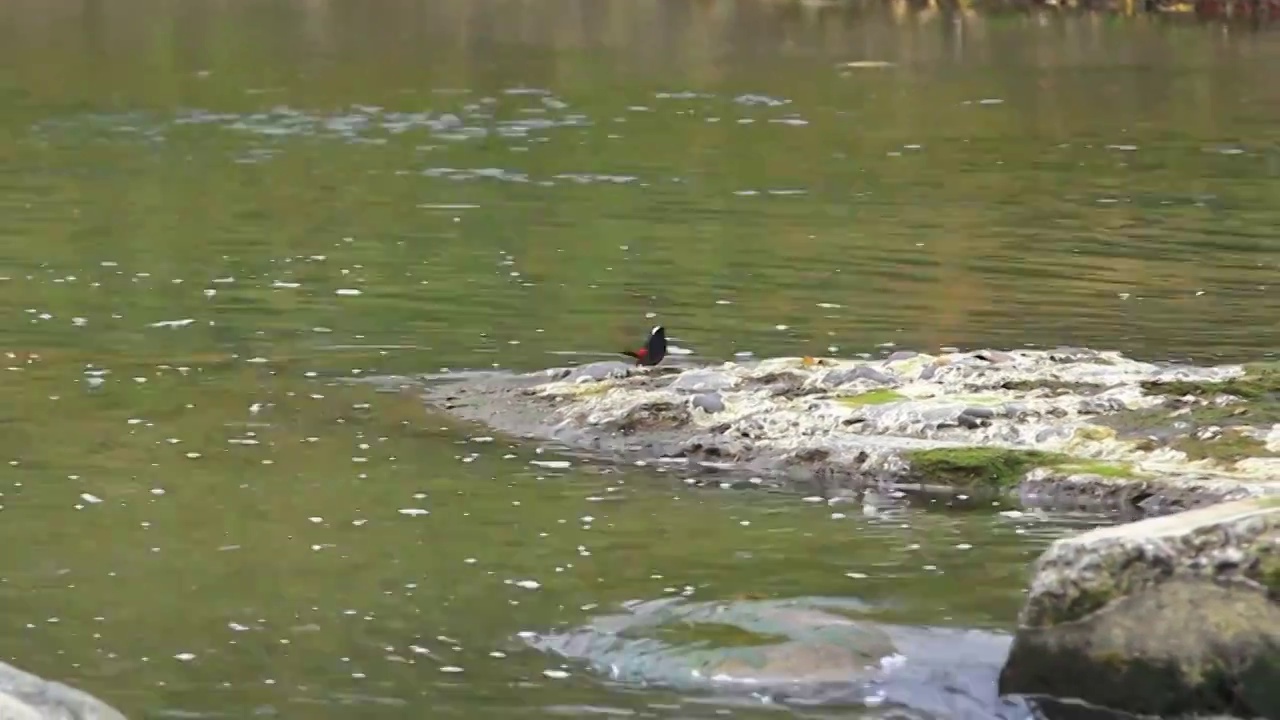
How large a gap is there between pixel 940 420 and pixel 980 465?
3.48 ft

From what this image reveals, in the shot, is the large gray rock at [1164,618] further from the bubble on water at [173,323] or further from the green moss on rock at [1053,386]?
the bubble on water at [173,323]

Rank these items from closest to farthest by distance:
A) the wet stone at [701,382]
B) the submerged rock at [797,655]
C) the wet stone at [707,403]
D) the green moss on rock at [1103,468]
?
the submerged rock at [797,655] < the green moss on rock at [1103,468] < the wet stone at [707,403] < the wet stone at [701,382]

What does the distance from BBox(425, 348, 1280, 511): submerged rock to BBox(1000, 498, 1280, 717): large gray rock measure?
13.3ft

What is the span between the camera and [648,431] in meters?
18.5

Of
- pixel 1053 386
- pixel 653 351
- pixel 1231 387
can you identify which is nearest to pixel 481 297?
pixel 653 351

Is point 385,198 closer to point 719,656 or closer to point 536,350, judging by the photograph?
point 536,350

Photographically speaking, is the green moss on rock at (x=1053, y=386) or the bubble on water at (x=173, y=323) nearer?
the green moss on rock at (x=1053, y=386)

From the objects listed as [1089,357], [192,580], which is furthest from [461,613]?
[1089,357]

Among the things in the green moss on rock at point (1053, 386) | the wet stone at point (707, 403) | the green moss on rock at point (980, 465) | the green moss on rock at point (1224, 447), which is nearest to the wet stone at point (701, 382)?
the wet stone at point (707, 403)

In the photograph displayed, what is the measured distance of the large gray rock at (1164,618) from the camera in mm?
11242

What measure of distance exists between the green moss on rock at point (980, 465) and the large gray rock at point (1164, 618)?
4.86 metres

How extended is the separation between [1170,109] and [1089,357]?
2995 centimetres

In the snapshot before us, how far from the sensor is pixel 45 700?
9727 mm

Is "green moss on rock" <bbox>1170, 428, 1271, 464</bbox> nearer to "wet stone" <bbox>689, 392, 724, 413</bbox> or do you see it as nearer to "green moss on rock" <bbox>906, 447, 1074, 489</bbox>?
"green moss on rock" <bbox>906, 447, 1074, 489</bbox>
